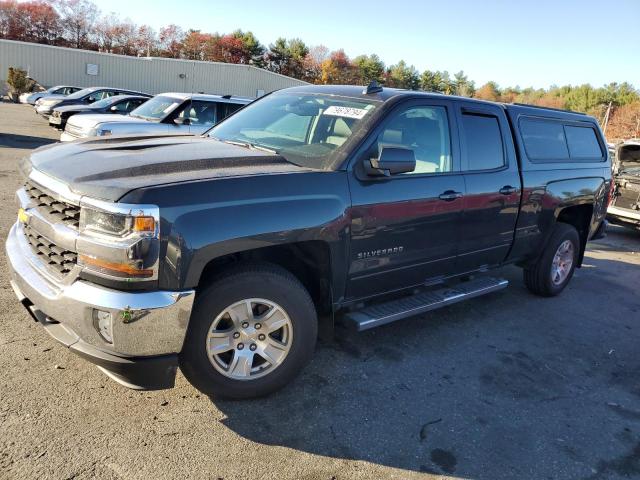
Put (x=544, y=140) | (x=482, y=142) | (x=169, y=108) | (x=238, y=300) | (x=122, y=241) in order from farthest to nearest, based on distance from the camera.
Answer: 1. (x=169, y=108)
2. (x=544, y=140)
3. (x=482, y=142)
4. (x=238, y=300)
5. (x=122, y=241)

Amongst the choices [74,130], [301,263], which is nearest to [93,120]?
[74,130]

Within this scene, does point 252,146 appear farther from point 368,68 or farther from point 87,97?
point 368,68

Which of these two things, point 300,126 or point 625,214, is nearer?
point 300,126

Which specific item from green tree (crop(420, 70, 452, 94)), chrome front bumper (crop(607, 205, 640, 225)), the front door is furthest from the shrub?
green tree (crop(420, 70, 452, 94))

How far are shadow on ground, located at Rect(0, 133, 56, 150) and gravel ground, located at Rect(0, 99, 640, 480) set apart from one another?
10511mm

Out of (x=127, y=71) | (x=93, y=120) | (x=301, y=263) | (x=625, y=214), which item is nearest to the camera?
(x=301, y=263)

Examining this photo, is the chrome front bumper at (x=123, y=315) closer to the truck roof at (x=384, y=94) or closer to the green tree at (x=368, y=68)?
the truck roof at (x=384, y=94)

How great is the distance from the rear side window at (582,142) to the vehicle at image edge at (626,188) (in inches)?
161

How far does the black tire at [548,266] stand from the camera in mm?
5559

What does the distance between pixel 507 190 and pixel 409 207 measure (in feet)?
4.56

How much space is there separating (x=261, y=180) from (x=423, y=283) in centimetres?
182

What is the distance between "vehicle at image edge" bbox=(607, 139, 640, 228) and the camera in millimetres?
9445

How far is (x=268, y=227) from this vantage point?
2971mm

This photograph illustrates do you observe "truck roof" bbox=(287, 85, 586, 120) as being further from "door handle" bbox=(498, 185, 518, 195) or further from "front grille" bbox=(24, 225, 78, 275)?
"front grille" bbox=(24, 225, 78, 275)
